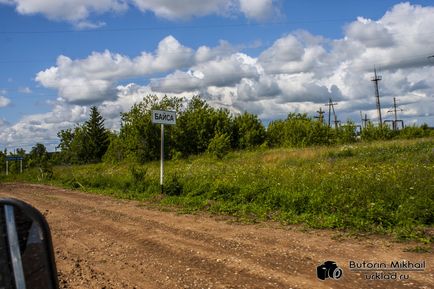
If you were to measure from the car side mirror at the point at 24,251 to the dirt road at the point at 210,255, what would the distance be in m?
3.81

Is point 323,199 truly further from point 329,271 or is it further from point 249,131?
point 249,131

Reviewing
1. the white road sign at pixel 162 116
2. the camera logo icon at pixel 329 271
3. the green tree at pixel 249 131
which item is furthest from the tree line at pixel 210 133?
the camera logo icon at pixel 329 271

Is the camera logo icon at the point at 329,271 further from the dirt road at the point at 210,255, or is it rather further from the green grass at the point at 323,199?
the green grass at the point at 323,199

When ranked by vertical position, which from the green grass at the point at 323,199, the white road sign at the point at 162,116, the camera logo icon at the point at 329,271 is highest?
the white road sign at the point at 162,116

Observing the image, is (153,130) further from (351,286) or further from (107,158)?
(351,286)

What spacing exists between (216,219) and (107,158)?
51170mm

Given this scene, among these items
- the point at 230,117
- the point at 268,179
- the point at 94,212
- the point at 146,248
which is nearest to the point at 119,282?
the point at 146,248

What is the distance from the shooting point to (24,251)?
139 centimetres

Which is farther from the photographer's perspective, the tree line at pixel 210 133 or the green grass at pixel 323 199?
the tree line at pixel 210 133

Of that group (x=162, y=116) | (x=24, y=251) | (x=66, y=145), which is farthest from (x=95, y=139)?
(x=24, y=251)

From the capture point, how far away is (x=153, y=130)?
158ft

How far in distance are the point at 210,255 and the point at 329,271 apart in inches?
72.3

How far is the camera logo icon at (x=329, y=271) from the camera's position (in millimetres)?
5074

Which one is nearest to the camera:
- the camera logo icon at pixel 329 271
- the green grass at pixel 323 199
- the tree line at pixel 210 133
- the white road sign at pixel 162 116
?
the camera logo icon at pixel 329 271
